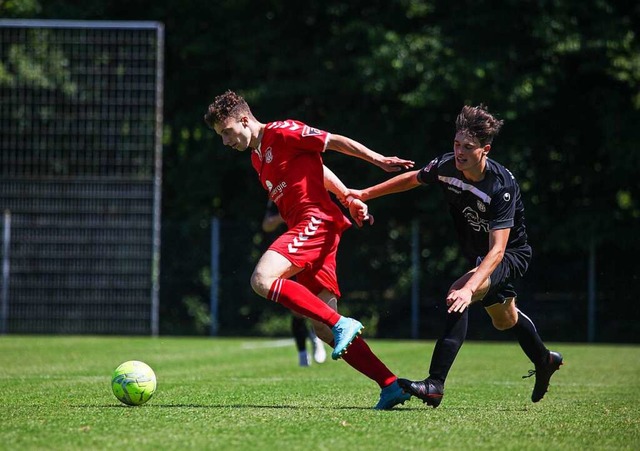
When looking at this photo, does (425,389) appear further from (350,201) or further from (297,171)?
(297,171)

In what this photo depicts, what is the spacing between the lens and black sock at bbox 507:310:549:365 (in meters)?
7.10

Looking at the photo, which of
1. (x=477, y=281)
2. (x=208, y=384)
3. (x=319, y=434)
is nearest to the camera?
(x=319, y=434)

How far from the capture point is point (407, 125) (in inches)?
836

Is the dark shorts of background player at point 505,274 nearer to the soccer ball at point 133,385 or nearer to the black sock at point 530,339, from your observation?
the black sock at point 530,339

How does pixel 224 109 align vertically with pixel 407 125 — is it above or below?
below

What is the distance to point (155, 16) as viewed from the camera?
22.8 meters

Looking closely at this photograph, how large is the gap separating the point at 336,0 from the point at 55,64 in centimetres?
621

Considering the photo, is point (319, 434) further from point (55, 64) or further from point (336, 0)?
point (336, 0)

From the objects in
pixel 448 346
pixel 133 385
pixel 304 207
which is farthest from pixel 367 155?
pixel 133 385

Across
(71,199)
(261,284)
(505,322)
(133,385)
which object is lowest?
(133,385)

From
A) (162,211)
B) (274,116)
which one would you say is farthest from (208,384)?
(162,211)

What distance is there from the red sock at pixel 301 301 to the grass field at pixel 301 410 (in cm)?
59

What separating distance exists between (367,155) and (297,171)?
538 millimetres

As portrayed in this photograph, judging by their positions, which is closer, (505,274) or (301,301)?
(301,301)
